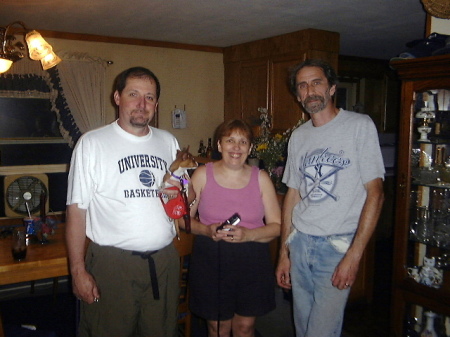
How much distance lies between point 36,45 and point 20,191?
4.57ft

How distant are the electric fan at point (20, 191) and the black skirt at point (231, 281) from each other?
2.32m

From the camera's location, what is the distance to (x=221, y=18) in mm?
3477

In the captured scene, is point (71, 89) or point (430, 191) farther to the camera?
point (71, 89)

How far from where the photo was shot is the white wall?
14.5 feet

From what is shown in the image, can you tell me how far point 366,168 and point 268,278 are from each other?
0.66 m

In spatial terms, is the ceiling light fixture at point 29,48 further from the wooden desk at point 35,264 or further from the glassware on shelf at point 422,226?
the glassware on shelf at point 422,226

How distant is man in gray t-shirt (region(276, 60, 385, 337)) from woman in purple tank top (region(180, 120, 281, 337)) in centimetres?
15

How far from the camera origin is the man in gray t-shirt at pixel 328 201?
5.53ft

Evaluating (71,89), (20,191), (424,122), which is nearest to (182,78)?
(71,89)

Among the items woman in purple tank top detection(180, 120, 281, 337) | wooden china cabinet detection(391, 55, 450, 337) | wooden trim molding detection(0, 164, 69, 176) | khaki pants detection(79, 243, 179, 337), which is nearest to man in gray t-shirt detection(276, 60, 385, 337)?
woman in purple tank top detection(180, 120, 281, 337)

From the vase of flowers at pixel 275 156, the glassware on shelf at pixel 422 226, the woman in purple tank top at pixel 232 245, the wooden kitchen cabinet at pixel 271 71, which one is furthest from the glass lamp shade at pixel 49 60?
the glassware on shelf at pixel 422 226

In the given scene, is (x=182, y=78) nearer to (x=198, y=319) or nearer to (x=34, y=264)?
(x=198, y=319)

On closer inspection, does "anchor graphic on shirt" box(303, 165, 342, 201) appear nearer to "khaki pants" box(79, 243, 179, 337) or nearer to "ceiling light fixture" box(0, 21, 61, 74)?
"khaki pants" box(79, 243, 179, 337)

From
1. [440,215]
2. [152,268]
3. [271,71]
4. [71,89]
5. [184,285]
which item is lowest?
[184,285]
